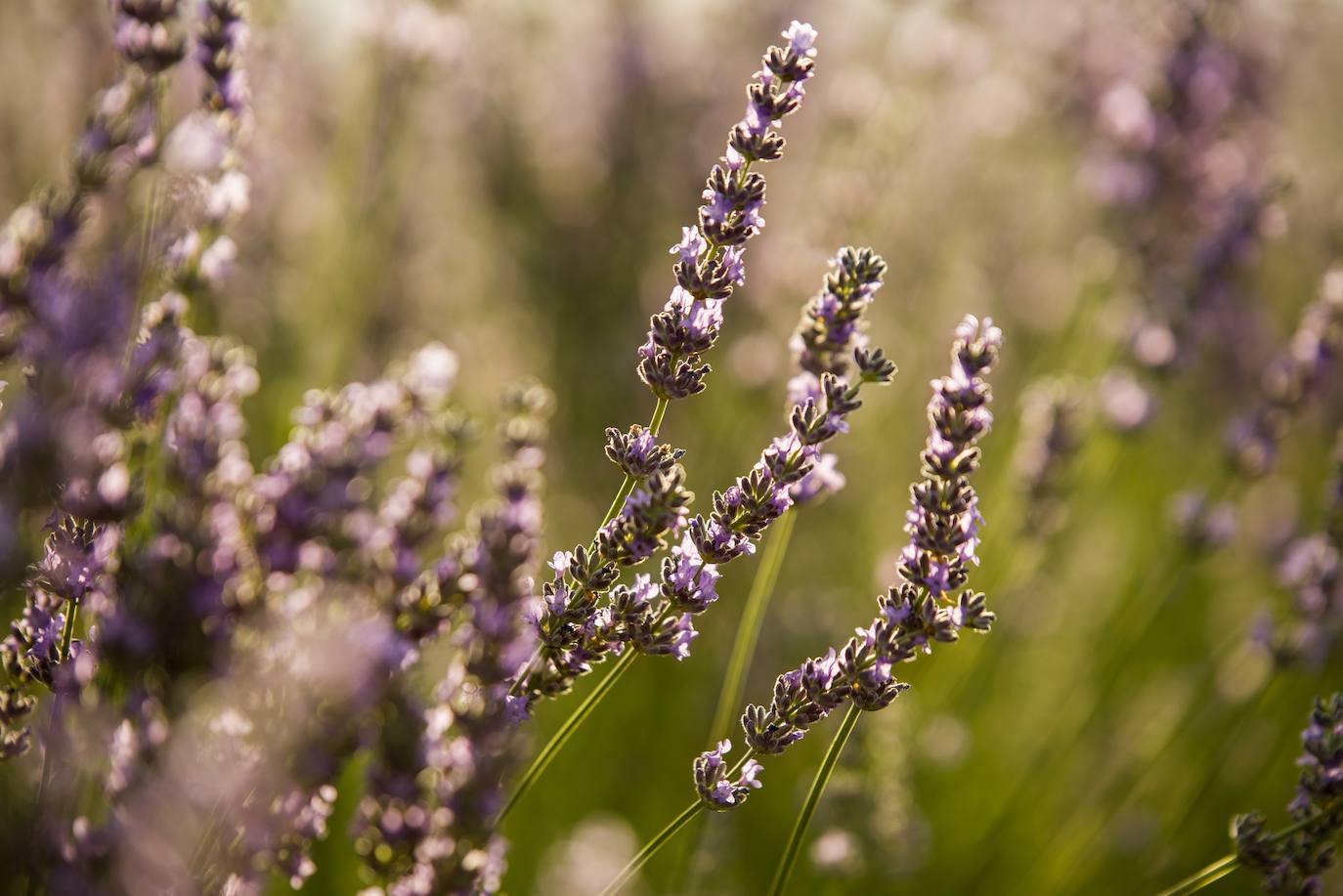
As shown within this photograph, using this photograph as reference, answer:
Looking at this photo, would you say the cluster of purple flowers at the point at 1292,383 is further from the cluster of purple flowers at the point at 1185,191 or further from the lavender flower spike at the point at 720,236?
Result: the lavender flower spike at the point at 720,236

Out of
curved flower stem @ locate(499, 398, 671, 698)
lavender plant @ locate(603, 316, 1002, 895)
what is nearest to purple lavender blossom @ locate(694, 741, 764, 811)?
lavender plant @ locate(603, 316, 1002, 895)

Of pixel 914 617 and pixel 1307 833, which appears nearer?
pixel 914 617

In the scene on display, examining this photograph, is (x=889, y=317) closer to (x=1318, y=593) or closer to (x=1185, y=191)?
(x=1185, y=191)

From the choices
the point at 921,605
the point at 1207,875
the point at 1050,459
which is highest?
the point at 1050,459

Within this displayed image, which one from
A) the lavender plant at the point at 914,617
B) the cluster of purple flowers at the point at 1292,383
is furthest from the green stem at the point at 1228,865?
the cluster of purple flowers at the point at 1292,383

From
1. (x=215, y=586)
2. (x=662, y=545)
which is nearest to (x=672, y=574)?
(x=662, y=545)

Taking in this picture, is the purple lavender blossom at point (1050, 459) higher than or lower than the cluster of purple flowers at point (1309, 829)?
higher
